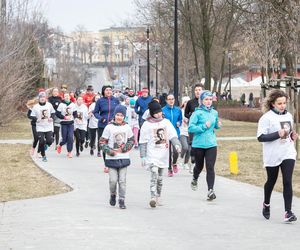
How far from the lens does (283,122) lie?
33.2ft

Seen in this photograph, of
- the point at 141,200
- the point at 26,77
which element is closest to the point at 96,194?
the point at 141,200

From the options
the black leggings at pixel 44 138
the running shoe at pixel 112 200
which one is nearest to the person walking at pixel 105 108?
the black leggings at pixel 44 138

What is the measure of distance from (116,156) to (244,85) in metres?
75.2

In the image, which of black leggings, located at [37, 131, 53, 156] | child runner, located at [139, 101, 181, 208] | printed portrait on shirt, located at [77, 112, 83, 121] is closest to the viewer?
child runner, located at [139, 101, 181, 208]

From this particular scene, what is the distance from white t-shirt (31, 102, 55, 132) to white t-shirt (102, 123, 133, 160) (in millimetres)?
7102

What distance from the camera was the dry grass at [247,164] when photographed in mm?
14747

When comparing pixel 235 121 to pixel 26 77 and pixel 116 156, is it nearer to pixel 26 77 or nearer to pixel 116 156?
pixel 26 77

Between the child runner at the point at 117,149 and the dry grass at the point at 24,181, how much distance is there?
159 cm

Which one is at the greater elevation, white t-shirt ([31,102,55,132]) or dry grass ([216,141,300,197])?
white t-shirt ([31,102,55,132])

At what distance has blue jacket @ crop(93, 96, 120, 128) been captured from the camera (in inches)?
691

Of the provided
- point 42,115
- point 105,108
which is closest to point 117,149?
point 105,108

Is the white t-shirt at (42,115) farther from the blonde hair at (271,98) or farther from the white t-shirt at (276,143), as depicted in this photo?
the white t-shirt at (276,143)

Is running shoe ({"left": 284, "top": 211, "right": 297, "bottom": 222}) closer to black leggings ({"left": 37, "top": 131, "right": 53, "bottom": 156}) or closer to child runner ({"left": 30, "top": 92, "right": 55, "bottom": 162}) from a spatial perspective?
child runner ({"left": 30, "top": 92, "right": 55, "bottom": 162})

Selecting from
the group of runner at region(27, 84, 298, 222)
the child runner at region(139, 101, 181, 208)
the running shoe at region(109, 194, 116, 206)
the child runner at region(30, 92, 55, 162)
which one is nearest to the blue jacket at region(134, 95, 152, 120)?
the child runner at region(30, 92, 55, 162)
